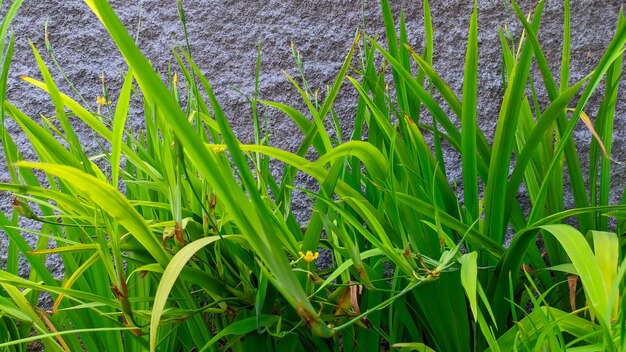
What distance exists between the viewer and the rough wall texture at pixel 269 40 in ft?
3.84

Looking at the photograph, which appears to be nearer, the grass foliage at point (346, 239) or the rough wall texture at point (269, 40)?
the grass foliage at point (346, 239)

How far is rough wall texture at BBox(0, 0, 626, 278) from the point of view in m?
1.17

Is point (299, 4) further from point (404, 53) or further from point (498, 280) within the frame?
point (498, 280)

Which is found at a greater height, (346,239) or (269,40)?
(269,40)

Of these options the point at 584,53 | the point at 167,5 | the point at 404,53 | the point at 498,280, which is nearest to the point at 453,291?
the point at 498,280

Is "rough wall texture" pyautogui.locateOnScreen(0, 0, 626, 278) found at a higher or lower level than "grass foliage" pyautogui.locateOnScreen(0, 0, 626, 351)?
higher

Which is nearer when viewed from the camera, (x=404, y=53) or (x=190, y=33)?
(x=404, y=53)

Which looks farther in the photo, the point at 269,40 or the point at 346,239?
the point at 269,40

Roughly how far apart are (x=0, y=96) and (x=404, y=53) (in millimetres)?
543

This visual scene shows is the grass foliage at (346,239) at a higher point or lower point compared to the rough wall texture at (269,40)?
lower

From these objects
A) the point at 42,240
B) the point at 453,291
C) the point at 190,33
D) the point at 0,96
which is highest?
the point at 190,33

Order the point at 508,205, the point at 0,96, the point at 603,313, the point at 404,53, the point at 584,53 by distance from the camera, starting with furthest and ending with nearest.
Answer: the point at 584,53
the point at 404,53
the point at 508,205
the point at 0,96
the point at 603,313

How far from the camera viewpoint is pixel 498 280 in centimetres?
74

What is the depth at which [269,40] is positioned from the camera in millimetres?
1213
